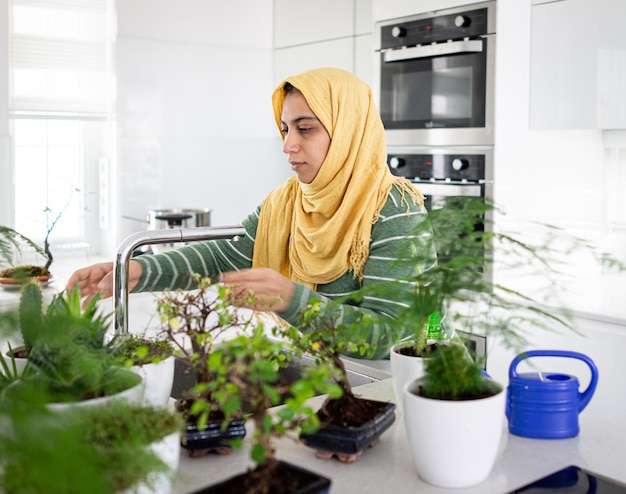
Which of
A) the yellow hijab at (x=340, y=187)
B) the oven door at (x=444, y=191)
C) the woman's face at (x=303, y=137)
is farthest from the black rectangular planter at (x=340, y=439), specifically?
the oven door at (x=444, y=191)

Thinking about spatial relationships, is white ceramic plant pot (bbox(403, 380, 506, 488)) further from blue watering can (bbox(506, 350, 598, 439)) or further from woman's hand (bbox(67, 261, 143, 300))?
woman's hand (bbox(67, 261, 143, 300))

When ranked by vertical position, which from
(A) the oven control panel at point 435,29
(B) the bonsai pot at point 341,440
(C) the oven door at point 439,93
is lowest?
(B) the bonsai pot at point 341,440

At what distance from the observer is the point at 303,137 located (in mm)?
2008

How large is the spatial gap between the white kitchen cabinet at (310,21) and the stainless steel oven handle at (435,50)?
42 centimetres

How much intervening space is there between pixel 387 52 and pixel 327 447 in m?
2.47

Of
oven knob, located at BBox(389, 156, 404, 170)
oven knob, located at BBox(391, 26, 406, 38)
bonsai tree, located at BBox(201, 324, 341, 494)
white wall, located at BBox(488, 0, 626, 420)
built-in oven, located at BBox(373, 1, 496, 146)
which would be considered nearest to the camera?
bonsai tree, located at BBox(201, 324, 341, 494)

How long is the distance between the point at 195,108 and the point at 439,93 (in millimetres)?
1257

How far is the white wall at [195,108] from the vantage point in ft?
11.9

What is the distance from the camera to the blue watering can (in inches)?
47.8

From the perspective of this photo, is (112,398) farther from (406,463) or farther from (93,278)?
(93,278)

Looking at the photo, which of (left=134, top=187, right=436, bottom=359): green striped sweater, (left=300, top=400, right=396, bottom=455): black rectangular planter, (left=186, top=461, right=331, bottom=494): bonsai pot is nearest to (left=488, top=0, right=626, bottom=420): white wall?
(left=134, top=187, right=436, bottom=359): green striped sweater

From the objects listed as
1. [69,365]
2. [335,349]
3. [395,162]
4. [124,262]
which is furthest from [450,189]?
[69,365]

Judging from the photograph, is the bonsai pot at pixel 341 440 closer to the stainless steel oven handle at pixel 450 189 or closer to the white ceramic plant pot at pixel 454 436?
the white ceramic plant pot at pixel 454 436

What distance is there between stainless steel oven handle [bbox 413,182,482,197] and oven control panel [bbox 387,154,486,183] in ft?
0.08
